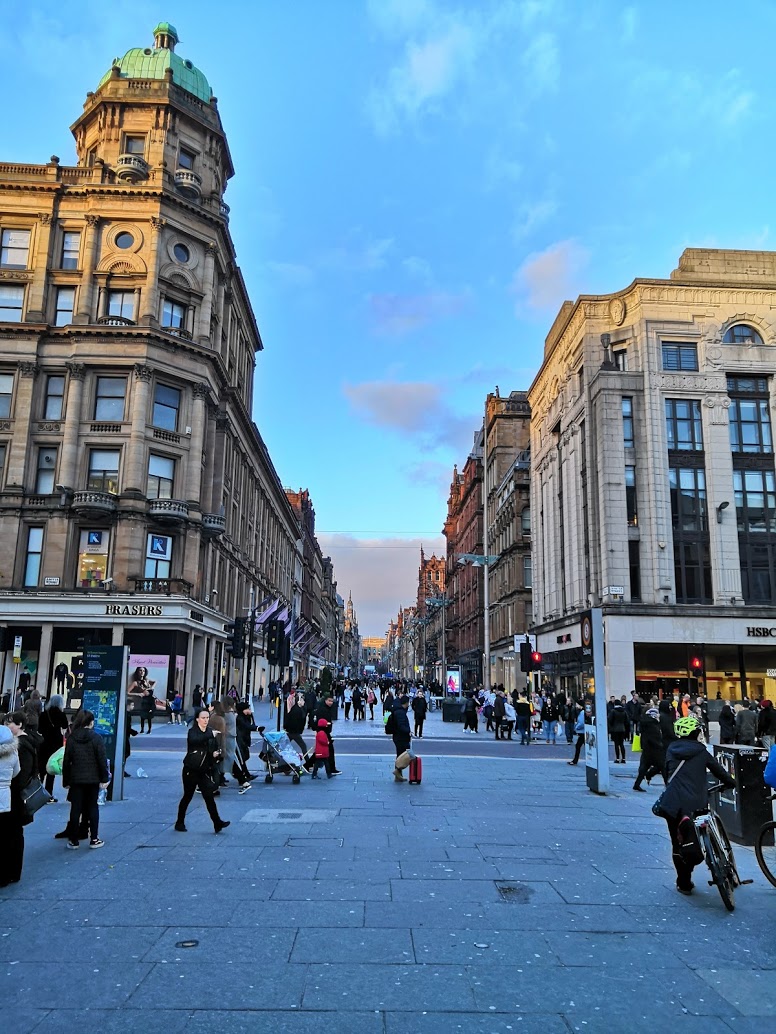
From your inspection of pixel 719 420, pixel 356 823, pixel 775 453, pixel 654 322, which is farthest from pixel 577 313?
pixel 356 823

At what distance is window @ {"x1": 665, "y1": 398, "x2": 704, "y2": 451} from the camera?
1716 inches

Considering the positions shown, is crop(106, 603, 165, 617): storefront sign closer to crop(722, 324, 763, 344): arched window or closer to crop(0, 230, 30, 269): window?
crop(0, 230, 30, 269): window

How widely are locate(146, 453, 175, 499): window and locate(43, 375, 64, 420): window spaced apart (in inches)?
215

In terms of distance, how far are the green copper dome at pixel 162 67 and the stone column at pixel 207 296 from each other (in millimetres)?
10654

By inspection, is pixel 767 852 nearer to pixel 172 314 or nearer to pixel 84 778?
pixel 84 778

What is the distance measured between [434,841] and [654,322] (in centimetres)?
3984

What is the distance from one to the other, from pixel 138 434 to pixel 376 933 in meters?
37.5

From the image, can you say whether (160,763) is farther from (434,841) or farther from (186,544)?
(186,544)

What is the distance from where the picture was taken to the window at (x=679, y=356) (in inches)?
1750

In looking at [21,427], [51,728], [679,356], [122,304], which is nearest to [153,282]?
[122,304]

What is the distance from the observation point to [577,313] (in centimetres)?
4809

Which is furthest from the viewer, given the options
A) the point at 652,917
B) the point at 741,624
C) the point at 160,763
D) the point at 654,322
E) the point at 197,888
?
the point at 654,322

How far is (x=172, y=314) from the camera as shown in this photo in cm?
4488

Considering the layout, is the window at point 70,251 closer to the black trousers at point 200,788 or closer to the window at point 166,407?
the window at point 166,407
